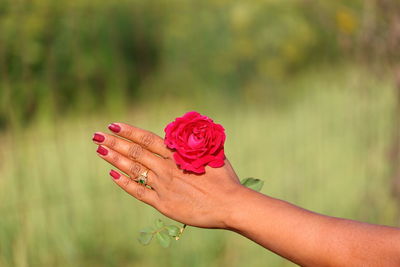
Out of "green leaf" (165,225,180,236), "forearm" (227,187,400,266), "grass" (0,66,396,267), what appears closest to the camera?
"forearm" (227,187,400,266)

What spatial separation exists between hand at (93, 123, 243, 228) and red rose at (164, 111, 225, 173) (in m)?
0.04

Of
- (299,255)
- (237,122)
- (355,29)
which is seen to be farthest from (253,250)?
(299,255)

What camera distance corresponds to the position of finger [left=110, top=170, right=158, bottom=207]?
5.15 feet

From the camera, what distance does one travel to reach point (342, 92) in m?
5.69

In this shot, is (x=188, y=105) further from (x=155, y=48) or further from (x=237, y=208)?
(x=237, y=208)

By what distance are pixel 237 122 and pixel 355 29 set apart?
38.8 inches

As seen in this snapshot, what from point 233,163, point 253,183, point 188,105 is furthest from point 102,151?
point 188,105

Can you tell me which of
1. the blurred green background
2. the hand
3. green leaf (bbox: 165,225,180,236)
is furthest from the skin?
the blurred green background

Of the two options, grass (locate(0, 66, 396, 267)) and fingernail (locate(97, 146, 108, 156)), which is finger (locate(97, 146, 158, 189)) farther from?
grass (locate(0, 66, 396, 267))

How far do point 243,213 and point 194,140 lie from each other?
19 centimetres

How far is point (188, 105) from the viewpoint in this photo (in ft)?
15.2

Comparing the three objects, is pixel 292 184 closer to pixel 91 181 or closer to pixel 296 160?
pixel 296 160

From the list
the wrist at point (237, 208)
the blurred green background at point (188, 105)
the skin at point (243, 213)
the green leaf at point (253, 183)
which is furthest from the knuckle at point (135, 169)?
the blurred green background at point (188, 105)

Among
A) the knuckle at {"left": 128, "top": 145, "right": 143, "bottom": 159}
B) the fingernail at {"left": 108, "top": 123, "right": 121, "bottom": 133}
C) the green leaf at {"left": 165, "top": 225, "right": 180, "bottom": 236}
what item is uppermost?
the fingernail at {"left": 108, "top": 123, "right": 121, "bottom": 133}
